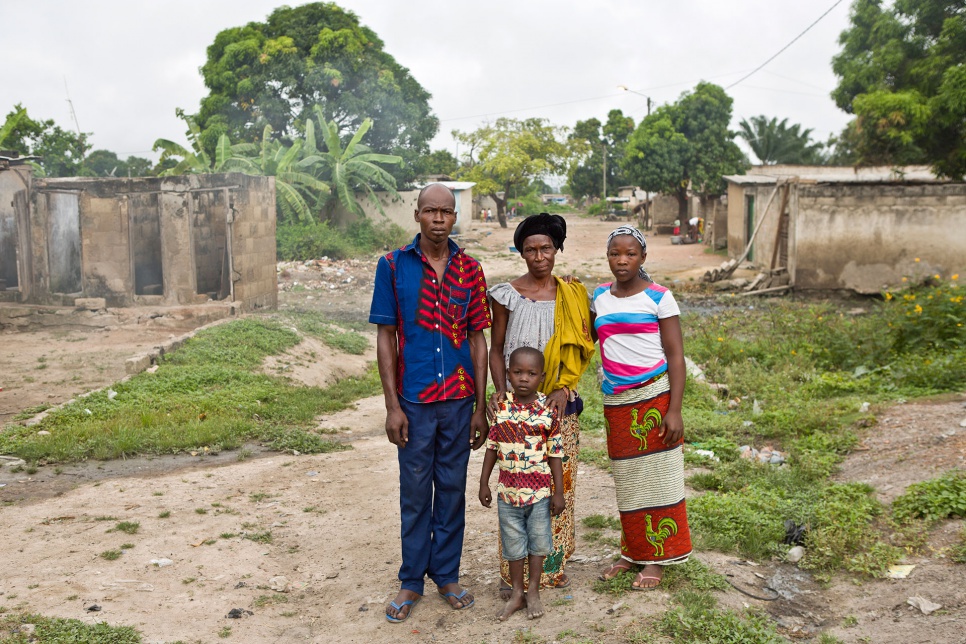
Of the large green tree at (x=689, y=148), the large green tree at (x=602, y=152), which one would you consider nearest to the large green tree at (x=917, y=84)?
the large green tree at (x=689, y=148)

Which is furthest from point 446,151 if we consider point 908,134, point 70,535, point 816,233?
point 70,535

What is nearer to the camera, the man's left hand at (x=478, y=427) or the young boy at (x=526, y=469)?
→ the young boy at (x=526, y=469)

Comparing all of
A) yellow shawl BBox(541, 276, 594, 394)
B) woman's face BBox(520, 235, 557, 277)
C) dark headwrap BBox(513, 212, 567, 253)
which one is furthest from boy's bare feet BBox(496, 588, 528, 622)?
dark headwrap BBox(513, 212, 567, 253)

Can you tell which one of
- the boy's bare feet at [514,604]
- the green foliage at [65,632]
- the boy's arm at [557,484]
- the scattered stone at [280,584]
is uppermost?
the boy's arm at [557,484]

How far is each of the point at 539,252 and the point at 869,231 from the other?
14.3 meters

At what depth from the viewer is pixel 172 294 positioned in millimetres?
13359

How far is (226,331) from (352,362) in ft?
5.37

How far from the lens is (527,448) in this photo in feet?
11.5

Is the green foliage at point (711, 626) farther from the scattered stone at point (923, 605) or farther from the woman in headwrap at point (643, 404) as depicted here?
the scattered stone at point (923, 605)

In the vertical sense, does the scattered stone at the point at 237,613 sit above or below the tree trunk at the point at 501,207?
below

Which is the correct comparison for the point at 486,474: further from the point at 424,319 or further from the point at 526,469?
the point at 424,319

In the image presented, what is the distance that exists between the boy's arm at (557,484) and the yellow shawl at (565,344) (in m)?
0.29

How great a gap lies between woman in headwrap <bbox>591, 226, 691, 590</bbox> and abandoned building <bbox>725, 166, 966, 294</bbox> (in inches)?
505

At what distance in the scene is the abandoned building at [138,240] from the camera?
1323 centimetres
